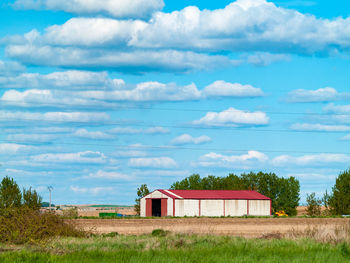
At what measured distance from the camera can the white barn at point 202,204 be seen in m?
82.2

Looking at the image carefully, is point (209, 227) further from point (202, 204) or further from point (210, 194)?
point (210, 194)

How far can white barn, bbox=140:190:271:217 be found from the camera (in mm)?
82188

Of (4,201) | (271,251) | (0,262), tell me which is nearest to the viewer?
(0,262)

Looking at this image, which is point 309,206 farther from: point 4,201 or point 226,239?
point 226,239

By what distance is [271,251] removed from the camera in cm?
2105

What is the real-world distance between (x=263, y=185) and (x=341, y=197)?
24413 mm

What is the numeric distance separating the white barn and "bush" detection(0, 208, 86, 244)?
175ft

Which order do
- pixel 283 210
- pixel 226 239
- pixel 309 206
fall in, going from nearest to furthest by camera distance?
pixel 226 239, pixel 309 206, pixel 283 210

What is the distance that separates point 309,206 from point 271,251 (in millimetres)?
66558

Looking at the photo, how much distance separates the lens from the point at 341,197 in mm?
84125

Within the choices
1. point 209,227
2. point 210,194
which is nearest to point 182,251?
point 209,227

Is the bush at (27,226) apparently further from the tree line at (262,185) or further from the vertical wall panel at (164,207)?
the tree line at (262,185)

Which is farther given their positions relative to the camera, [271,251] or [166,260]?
[271,251]

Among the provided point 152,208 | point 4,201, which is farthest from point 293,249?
point 152,208
